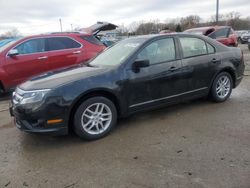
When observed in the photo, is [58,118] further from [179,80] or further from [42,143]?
[179,80]

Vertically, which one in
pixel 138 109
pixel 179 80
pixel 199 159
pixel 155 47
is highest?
pixel 155 47

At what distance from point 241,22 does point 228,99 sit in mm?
51206

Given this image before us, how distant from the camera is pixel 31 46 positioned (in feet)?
24.2

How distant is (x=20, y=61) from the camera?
7.15 meters

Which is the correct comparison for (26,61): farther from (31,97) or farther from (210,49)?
(210,49)

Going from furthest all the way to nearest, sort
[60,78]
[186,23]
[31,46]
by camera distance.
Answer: [186,23] → [31,46] → [60,78]

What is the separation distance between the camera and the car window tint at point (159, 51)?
4625 mm

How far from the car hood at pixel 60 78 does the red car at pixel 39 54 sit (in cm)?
305

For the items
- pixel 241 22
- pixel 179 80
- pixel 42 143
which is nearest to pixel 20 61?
pixel 42 143

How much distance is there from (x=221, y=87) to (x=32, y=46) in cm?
487

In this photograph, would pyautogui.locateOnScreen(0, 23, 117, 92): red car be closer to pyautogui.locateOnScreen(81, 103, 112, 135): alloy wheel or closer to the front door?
the front door

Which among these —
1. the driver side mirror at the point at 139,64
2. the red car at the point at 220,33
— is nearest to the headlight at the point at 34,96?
the driver side mirror at the point at 139,64

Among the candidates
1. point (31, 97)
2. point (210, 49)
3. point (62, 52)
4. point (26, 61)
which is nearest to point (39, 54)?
point (26, 61)

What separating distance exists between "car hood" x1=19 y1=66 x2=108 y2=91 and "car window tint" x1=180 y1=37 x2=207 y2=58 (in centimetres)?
164
